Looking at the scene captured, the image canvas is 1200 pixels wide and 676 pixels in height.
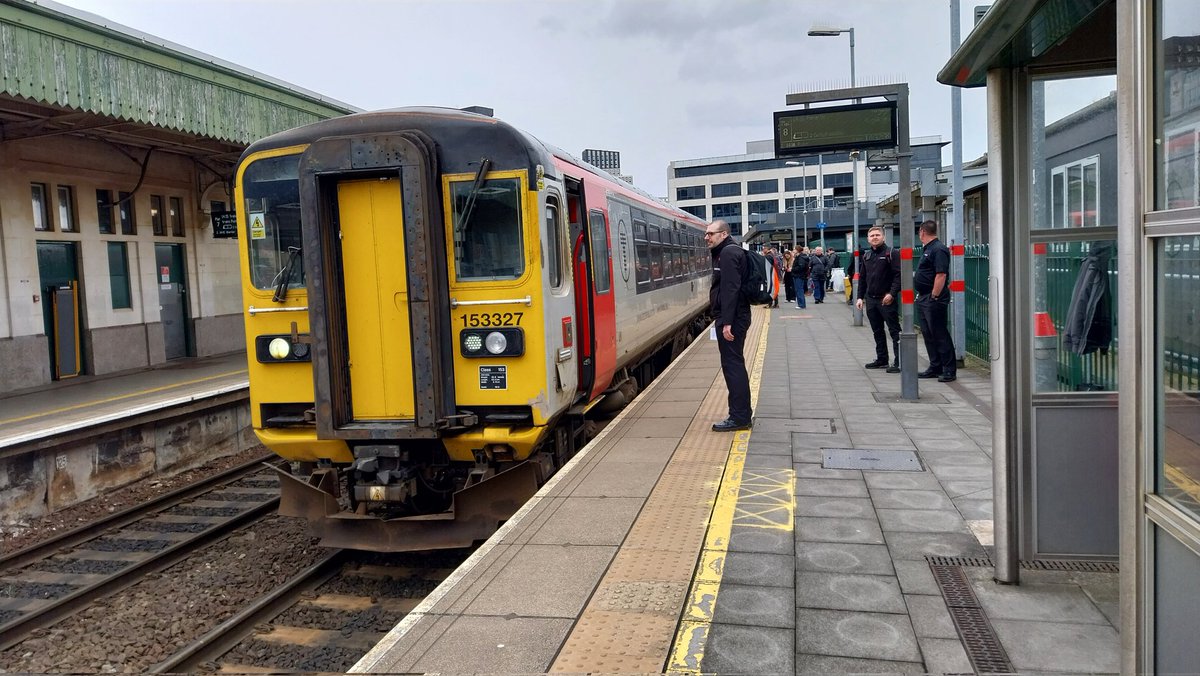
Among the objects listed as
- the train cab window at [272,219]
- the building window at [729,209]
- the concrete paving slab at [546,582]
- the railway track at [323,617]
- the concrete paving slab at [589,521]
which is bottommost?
the railway track at [323,617]

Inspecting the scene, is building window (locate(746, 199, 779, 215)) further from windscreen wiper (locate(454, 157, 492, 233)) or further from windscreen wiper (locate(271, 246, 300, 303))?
windscreen wiper (locate(271, 246, 300, 303))

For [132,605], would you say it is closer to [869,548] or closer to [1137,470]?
[869,548]

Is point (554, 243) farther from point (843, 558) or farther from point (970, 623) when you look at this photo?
point (970, 623)

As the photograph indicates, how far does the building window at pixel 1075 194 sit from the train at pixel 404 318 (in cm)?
325

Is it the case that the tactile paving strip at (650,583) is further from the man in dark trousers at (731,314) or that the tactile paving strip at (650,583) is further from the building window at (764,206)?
the building window at (764,206)

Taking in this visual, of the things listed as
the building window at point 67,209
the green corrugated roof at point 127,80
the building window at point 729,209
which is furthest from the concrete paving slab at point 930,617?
the building window at point 729,209

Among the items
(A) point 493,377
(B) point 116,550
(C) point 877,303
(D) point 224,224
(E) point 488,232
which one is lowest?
(B) point 116,550

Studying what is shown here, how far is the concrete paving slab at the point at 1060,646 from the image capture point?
11.0ft

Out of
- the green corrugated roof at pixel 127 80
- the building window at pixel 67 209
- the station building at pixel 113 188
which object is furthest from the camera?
the building window at pixel 67 209

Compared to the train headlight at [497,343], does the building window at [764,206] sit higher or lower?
higher

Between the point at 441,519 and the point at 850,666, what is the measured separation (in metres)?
3.47

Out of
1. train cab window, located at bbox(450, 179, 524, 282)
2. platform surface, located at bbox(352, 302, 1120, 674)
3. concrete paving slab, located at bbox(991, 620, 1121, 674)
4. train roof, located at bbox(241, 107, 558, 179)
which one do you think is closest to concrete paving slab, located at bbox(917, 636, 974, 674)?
platform surface, located at bbox(352, 302, 1120, 674)

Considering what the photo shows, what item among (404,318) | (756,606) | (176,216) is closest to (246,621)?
(404,318)

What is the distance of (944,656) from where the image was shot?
137 inches
